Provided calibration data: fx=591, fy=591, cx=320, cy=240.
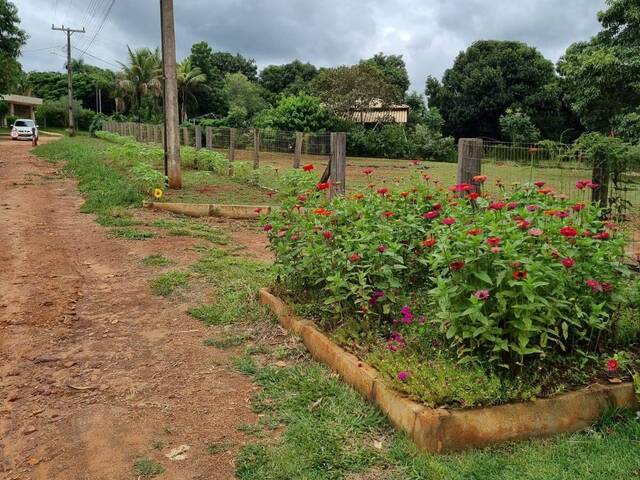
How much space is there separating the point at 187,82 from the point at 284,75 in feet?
33.0

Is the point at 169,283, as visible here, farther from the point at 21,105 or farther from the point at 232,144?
the point at 21,105

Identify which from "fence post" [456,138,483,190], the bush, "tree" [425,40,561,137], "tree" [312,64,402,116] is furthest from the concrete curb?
"tree" [425,40,561,137]

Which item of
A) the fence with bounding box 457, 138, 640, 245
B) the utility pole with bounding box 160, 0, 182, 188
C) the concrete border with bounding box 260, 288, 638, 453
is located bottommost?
the concrete border with bounding box 260, 288, 638, 453

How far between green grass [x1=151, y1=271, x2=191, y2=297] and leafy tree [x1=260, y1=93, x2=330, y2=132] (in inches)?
1097

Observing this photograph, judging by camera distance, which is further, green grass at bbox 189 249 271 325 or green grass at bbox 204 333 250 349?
green grass at bbox 189 249 271 325

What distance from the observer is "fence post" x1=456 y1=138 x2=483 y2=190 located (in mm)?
6422

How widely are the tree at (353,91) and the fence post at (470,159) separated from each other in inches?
1220

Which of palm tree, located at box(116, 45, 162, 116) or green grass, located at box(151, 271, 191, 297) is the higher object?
palm tree, located at box(116, 45, 162, 116)

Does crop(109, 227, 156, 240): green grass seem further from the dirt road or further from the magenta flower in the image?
the magenta flower

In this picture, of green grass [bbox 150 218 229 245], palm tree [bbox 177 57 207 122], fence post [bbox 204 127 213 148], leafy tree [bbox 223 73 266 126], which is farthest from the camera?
palm tree [bbox 177 57 207 122]

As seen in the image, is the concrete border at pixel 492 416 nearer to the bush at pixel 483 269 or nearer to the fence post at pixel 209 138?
the bush at pixel 483 269

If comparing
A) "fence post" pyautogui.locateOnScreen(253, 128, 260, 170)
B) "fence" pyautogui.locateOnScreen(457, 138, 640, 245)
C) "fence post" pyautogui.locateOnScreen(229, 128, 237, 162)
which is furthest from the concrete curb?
"fence post" pyautogui.locateOnScreen(229, 128, 237, 162)

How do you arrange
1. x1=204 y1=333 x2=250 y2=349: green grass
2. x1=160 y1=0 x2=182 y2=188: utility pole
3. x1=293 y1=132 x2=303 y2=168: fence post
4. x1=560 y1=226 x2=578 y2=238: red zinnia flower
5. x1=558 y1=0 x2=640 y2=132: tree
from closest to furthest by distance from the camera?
x1=560 y1=226 x2=578 y2=238: red zinnia flower
x1=204 y1=333 x2=250 y2=349: green grass
x1=160 y1=0 x2=182 y2=188: utility pole
x1=293 y1=132 x2=303 y2=168: fence post
x1=558 y1=0 x2=640 y2=132: tree

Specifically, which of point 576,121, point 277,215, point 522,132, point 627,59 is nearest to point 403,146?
point 522,132
